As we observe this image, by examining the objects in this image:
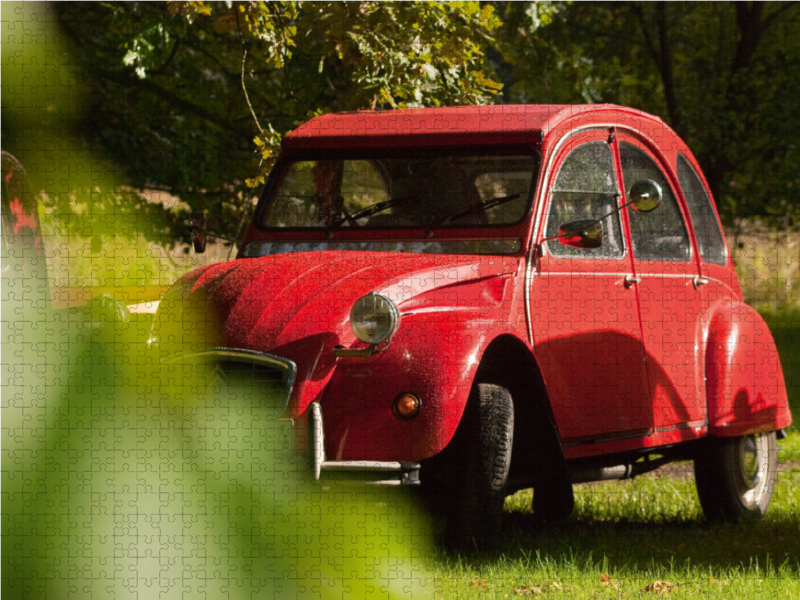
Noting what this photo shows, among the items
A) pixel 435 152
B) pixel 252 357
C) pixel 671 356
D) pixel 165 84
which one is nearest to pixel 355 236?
pixel 435 152

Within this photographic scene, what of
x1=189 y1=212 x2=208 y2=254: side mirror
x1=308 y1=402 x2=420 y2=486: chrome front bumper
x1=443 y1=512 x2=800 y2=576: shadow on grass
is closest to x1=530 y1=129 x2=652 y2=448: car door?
x1=443 y1=512 x2=800 y2=576: shadow on grass

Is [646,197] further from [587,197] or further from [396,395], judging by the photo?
[396,395]

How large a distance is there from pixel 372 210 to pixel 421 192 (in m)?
0.26

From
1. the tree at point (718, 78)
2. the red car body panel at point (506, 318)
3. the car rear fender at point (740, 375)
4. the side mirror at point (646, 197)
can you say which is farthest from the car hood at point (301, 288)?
the tree at point (718, 78)

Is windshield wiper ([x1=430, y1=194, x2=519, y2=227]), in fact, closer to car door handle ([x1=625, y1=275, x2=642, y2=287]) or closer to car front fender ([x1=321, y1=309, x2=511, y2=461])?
car door handle ([x1=625, y1=275, x2=642, y2=287])

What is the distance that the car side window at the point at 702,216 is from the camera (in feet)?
23.3

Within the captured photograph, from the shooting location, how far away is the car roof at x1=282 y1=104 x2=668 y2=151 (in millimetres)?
5836

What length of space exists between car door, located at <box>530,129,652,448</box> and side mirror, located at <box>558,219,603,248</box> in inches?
6.7

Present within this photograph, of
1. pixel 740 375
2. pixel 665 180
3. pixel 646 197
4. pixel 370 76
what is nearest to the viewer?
pixel 646 197

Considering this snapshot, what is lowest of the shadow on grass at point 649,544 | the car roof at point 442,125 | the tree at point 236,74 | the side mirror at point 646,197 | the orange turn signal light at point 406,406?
the shadow on grass at point 649,544

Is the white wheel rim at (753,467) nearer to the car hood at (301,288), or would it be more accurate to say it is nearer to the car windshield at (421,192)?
the car windshield at (421,192)

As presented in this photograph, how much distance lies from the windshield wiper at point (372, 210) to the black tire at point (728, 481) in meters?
2.44

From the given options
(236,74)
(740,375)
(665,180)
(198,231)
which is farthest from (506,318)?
(236,74)

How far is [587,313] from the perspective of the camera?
5.77 metres
